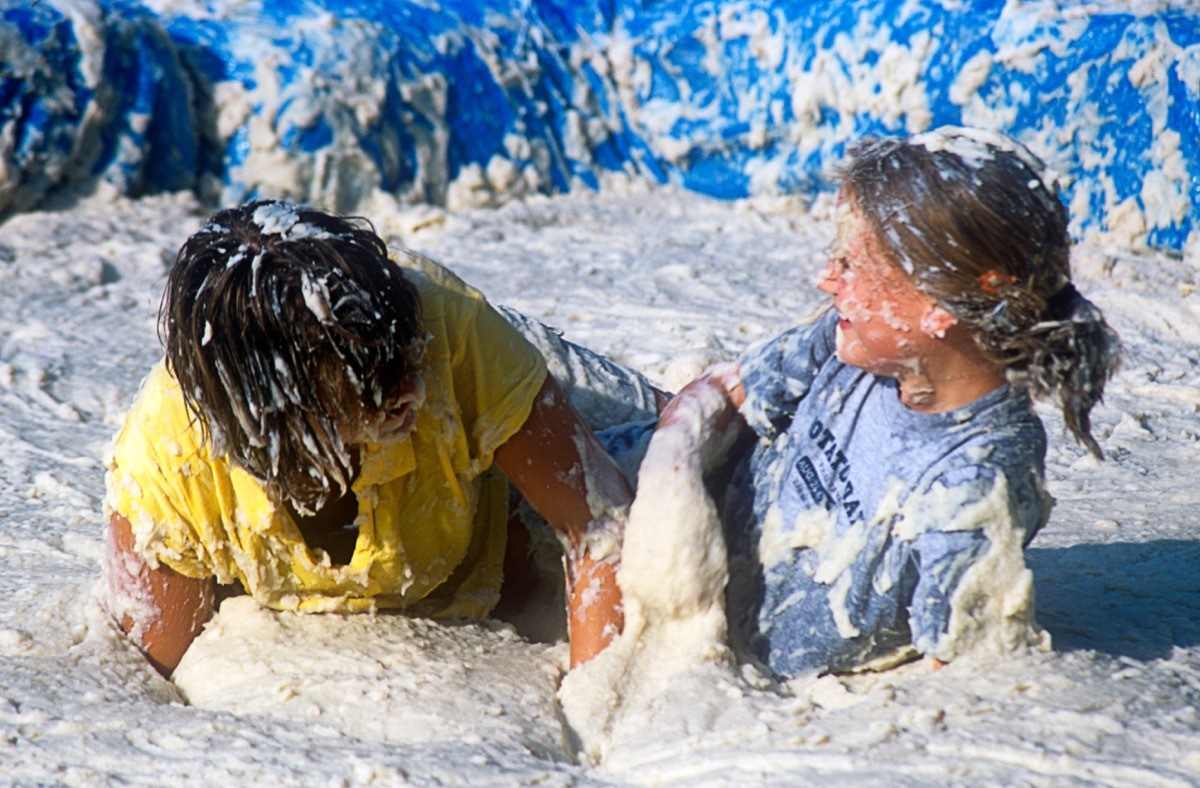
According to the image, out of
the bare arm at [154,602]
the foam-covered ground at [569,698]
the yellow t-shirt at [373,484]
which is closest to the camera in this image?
the foam-covered ground at [569,698]

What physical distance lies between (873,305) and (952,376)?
0.15 meters

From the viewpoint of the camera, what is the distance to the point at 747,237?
3828 mm

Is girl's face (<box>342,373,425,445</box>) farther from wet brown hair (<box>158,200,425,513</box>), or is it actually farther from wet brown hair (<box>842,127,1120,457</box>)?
wet brown hair (<box>842,127,1120,457</box>)

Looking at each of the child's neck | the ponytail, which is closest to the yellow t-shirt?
the child's neck

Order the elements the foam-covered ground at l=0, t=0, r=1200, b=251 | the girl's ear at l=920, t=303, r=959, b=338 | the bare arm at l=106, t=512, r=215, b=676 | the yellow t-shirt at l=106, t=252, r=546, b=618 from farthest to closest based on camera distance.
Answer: the foam-covered ground at l=0, t=0, r=1200, b=251 < the bare arm at l=106, t=512, r=215, b=676 < the yellow t-shirt at l=106, t=252, r=546, b=618 < the girl's ear at l=920, t=303, r=959, b=338

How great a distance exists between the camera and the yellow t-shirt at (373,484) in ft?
5.06

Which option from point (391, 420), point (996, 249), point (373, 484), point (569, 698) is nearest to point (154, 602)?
point (373, 484)

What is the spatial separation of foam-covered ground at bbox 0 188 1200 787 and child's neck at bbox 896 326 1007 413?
349 mm

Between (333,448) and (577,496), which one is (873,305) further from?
(333,448)

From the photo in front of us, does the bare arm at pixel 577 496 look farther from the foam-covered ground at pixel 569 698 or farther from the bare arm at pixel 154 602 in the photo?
the bare arm at pixel 154 602

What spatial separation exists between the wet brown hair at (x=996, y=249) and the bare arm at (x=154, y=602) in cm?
115

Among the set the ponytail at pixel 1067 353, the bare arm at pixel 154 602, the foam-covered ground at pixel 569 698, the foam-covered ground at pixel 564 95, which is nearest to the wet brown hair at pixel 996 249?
the ponytail at pixel 1067 353

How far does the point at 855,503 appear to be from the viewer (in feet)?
5.14

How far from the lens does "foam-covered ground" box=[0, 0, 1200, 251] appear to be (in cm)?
354
